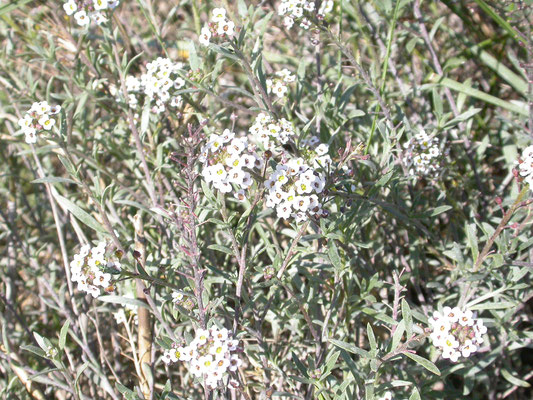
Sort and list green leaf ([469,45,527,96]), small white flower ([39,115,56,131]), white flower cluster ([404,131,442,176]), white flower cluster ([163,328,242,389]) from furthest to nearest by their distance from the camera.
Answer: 1. green leaf ([469,45,527,96])
2. white flower cluster ([404,131,442,176])
3. small white flower ([39,115,56,131])
4. white flower cluster ([163,328,242,389])

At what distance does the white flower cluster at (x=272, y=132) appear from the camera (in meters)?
2.96

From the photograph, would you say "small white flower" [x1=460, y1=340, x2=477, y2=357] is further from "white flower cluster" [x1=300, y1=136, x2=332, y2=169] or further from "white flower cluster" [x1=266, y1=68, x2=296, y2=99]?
"white flower cluster" [x1=266, y1=68, x2=296, y2=99]

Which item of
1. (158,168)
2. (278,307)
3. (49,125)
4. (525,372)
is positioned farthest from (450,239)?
(49,125)

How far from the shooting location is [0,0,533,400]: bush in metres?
2.65

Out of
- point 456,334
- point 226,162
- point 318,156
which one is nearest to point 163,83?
point 318,156

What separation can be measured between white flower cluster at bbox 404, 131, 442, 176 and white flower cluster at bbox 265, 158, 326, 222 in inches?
42.0

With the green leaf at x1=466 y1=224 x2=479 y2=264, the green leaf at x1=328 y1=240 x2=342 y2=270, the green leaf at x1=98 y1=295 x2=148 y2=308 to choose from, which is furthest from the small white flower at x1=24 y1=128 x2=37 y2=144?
the green leaf at x1=466 y1=224 x2=479 y2=264

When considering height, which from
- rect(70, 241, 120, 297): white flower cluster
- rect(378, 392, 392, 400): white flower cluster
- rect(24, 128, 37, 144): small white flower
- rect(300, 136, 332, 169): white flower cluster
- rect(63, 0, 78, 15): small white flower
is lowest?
rect(378, 392, 392, 400): white flower cluster

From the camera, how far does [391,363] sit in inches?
124

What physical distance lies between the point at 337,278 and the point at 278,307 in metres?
0.46

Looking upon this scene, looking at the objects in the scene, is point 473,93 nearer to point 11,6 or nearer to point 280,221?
point 280,221

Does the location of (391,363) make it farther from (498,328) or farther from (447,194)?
(447,194)

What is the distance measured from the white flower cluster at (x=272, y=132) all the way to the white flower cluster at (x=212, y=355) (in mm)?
1035

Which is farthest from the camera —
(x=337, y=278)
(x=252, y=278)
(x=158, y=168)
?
(x=158, y=168)
